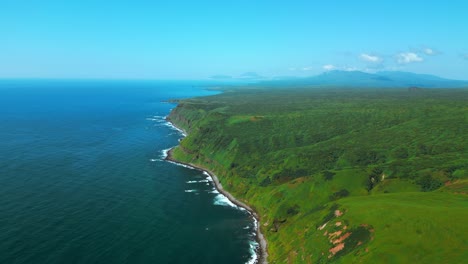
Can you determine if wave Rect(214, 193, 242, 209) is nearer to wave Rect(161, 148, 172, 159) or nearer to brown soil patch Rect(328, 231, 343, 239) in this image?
brown soil patch Rect(328, 231, 343, 239)

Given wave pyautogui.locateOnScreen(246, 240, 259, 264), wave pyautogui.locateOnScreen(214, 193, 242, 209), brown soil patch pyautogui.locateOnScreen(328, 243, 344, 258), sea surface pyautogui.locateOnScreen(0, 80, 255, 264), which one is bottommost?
wave pyautogui.locateOnScreen(246, 240, 259, 264)

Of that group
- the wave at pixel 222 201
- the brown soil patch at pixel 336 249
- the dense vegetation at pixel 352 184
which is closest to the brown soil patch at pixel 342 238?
the dense vegetation at pixel 352 184

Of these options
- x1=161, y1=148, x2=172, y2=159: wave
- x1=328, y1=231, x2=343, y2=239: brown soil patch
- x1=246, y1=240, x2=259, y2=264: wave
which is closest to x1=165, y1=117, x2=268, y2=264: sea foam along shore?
x1=246, y1=240, x2=259, y2=264: wave

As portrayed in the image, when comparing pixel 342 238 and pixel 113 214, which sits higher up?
pixel 342 238

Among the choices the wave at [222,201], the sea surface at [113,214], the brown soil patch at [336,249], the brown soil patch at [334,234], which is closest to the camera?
the brown soil patch at [336,249]

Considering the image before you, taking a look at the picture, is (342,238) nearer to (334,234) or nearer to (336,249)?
(334,234)

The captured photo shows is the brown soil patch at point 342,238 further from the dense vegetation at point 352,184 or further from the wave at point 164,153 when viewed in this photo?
the wave at point 164,153

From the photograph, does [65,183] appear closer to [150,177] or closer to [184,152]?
[150,177]

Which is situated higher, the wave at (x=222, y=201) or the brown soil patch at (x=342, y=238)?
the brown soil patch at (x=342, y=238)

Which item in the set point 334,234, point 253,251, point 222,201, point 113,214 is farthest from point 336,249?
point 113,214
